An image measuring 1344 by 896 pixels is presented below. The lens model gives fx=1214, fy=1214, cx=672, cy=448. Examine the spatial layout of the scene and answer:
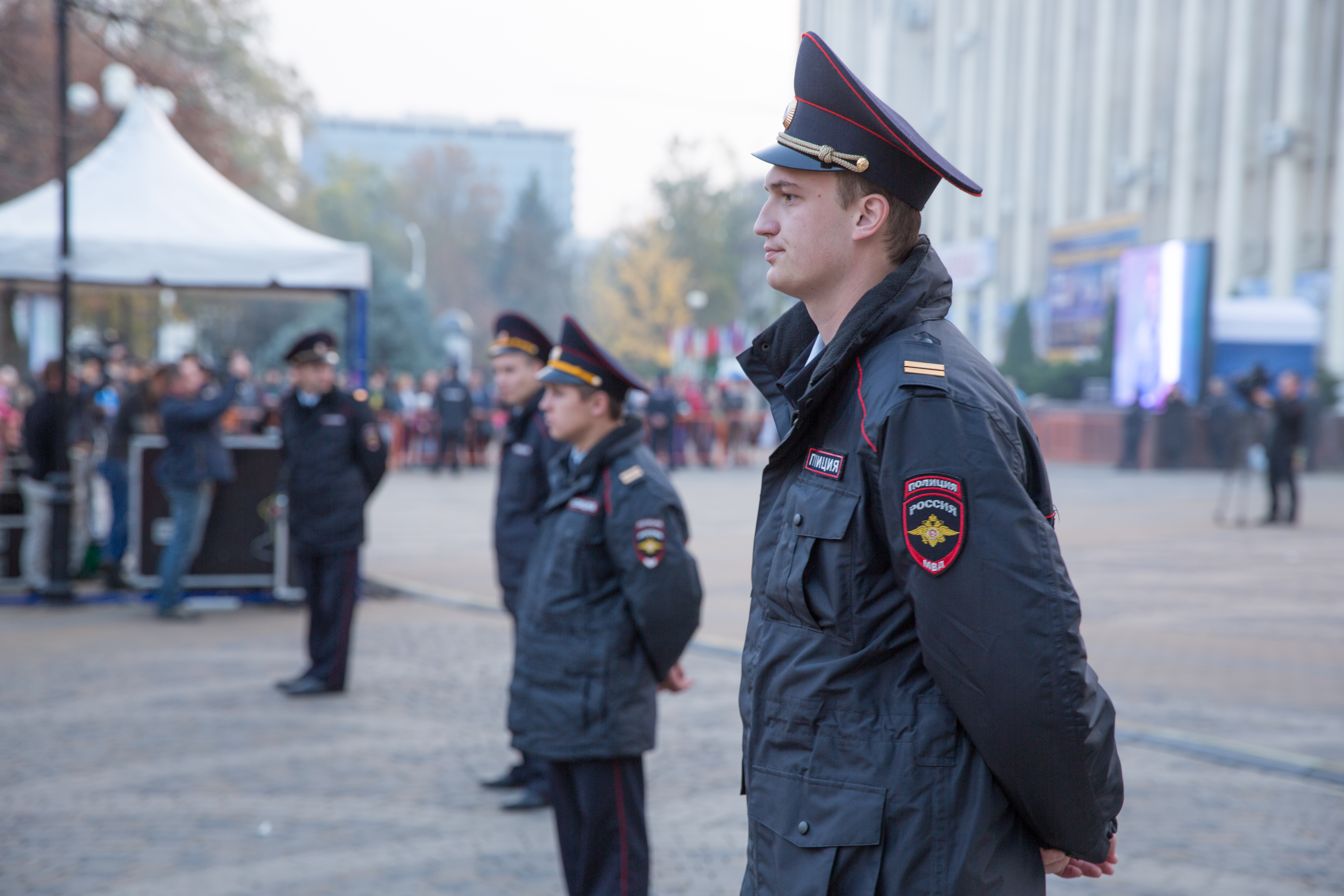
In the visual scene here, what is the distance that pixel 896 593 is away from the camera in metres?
1.88

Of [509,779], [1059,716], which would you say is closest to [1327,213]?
[509,779]

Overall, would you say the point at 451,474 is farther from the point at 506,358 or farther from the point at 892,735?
the point at 892,735

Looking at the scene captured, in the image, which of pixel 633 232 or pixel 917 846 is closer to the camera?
pixel 917 846

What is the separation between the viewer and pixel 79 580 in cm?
1149

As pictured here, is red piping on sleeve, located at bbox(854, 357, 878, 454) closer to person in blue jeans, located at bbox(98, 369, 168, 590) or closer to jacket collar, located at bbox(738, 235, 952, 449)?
jacket collar, located at bbox(738, 235, 952, 449)

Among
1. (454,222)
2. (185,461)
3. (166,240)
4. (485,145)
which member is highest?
(485,145)

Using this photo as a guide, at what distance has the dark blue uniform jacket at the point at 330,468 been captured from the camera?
7.18 metres

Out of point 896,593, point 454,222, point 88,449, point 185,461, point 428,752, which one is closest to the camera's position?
point 896,593

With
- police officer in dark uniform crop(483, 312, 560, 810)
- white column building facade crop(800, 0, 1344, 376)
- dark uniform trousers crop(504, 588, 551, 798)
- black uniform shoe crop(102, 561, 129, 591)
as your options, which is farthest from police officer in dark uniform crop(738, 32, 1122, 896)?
white column building facade crop(800, 0, 1344, 376)

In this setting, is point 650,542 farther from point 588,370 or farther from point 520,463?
point 520,463

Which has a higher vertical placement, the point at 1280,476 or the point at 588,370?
the point at 588,370

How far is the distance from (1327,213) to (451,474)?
24.6 m

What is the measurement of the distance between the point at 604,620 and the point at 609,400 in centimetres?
81

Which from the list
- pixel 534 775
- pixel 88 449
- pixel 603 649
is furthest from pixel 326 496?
pixel 88 449
